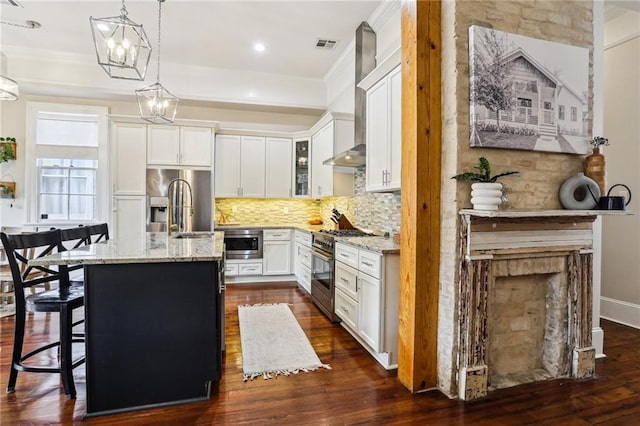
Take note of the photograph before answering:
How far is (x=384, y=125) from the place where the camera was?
125 inches

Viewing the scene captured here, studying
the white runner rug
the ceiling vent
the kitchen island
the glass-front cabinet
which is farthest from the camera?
the glass-front cabinet

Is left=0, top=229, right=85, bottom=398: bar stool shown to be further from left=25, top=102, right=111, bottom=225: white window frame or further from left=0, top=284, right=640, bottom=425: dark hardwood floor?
left=25, top=102, right=111, bottom=225: white window frame

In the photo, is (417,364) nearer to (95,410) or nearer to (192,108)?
(95,410)

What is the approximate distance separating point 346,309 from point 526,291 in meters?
1.55

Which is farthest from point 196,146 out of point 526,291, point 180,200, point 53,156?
point 526,291

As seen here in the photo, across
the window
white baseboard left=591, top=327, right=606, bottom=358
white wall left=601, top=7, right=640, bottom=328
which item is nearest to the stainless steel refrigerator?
the window

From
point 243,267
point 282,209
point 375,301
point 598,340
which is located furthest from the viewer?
point 282,209

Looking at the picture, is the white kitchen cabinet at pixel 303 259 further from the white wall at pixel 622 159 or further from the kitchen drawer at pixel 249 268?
the white wall at pixel 622 159

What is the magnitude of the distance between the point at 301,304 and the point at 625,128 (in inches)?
170

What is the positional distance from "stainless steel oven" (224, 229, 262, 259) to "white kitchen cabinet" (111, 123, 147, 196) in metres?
1.53

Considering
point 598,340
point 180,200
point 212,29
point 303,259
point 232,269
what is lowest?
point 598,340

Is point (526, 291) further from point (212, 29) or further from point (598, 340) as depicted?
point (212, 29)

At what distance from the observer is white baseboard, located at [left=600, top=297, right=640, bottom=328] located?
3590mm

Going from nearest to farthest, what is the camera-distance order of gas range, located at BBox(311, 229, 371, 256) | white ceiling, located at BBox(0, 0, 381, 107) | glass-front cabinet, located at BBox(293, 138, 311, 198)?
gas range, located at BBox(311, 229, 371, 256) < white ceiling, located at BBox(0, 0, 381, 107) < glass-front cabinet, located at BBox(293, 138, 311, 198)
